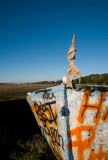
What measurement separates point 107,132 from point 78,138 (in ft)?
2.10

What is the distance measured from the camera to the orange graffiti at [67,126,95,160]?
183 centimetres

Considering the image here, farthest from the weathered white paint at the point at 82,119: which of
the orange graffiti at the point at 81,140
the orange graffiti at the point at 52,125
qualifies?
the orange graffiti at the point at 52,125

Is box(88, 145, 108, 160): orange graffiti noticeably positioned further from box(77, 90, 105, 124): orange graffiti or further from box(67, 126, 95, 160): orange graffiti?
box(77, 90, 105, 124): orange graffiti

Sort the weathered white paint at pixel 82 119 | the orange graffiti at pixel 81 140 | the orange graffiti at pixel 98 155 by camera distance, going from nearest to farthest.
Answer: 1. the weathered white paint at pixel 82 119
2. the orange graffiti at pixel 81 140
3. the orange graffiti at pixel 98 155

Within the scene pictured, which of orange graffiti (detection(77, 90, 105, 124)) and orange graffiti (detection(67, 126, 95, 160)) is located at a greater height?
orange graffiti (detection(77, 90, 105, 124))

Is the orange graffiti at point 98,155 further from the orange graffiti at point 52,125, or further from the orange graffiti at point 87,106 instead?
the orange graffiti at point 87,106

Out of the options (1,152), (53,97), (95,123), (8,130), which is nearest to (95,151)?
(95,123)

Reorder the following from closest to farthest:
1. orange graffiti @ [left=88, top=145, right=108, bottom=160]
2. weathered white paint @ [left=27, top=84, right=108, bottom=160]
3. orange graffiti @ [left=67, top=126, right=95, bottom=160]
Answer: weathered white paint @ [left=27, top=84, right=108, bottom=160] → orange graffiti @ [left=67, top=126, right=95, bottom=160] → orange graffiti @ [left=88, top=145, right=108, bottom=160]

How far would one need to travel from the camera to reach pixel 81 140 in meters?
1.90

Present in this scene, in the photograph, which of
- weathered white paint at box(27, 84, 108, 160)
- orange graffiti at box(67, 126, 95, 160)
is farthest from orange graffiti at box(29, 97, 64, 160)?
orange graffiti at box(67, 126, 95, 160)

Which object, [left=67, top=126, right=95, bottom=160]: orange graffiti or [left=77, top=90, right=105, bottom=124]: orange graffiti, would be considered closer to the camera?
[left=77, top=90, right=105, bottom=124]: orange graffiti

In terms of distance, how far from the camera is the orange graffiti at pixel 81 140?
1833 mm

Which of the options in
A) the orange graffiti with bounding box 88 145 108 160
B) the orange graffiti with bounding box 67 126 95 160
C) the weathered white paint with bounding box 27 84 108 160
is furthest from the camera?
the orange graffiti with bounding box 88 145 108 160

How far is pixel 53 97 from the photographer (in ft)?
6.42
